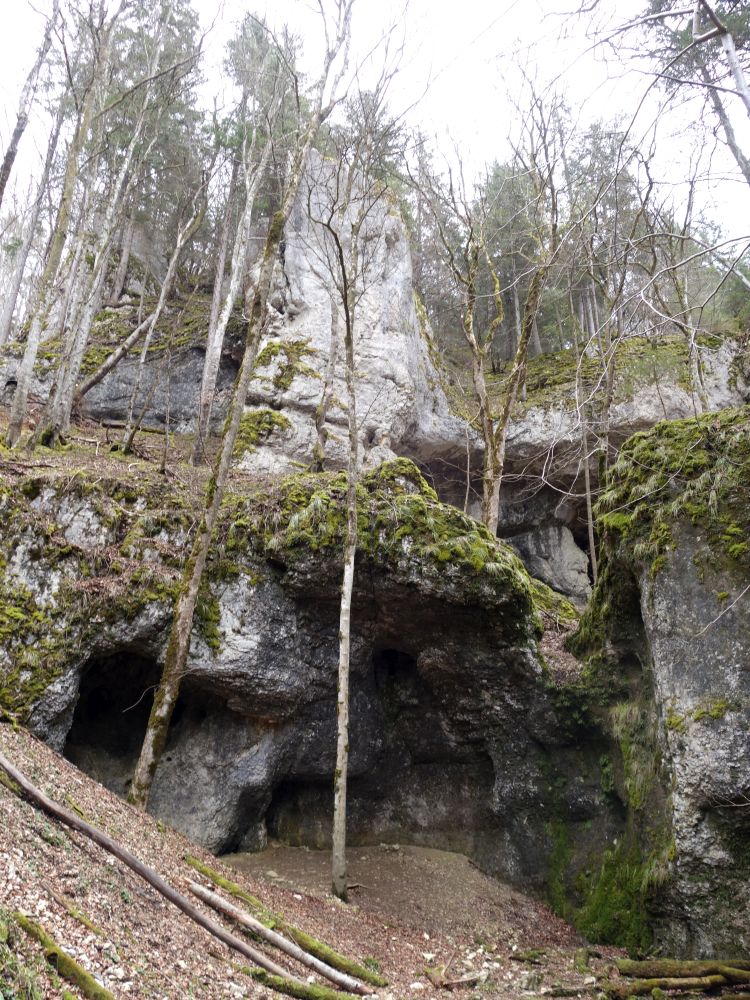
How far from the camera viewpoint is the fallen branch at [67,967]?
3385 mm

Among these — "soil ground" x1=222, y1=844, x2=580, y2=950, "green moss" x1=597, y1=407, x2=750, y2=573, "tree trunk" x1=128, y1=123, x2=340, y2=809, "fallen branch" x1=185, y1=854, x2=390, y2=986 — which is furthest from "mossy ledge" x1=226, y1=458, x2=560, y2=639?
"fallen branch" x1=185, y1=854, x2=390, y2=986

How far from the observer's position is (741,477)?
26.5ft

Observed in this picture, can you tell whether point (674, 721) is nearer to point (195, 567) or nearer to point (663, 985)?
point (663, 985)

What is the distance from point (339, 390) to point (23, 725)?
1146 centimetres

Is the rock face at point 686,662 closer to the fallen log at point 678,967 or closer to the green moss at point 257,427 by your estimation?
the fallen log at point 678,967

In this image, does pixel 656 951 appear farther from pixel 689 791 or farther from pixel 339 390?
pixel 339 390

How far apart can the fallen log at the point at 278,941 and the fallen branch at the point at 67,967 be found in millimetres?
2645

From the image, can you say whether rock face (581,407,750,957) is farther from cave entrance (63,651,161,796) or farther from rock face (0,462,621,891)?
cave entrance (63,651,161,796)

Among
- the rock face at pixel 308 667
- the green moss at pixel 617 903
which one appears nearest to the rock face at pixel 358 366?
the rock face at pixel 308 667

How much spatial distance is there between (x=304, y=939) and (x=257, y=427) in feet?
38.3

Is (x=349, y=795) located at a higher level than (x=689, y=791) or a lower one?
→ lower

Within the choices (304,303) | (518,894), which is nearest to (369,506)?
(518,894)

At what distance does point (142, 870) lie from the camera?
17.9ft

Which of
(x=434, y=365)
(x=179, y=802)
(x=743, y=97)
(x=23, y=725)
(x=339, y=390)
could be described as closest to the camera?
(x=743, y=97)
